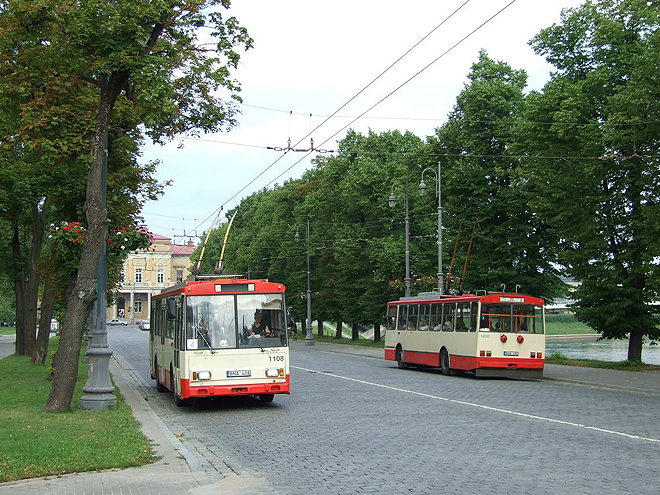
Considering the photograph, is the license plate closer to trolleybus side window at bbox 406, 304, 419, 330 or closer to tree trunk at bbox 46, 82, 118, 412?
tree trunk at bbox 46, 82, 118, 412

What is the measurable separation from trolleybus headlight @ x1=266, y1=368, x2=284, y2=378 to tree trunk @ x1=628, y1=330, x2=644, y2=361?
17404mm

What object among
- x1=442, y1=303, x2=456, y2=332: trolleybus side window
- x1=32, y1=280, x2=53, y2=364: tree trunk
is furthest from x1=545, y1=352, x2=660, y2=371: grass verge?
x1=32, y1=280, x2=53, y2=364: tree trunk

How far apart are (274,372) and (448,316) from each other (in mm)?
11829

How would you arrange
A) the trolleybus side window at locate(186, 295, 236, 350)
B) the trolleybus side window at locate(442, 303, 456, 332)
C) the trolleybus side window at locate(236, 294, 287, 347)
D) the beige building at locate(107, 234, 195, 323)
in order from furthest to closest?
the beige building at locate(107, 234, 195, 323)
the trolleybus side window at locate(442, 303, 456, 332)
the trolleybus side window at locate(236, 294, 287, 347)
the trolleybus side window at locate(186, 295, 236, 350)

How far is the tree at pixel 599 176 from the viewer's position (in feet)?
92.7

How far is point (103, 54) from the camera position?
15.8 meters

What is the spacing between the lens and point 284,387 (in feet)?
57.4

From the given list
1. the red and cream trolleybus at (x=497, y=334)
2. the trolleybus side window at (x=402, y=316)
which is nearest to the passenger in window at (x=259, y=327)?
the red and cream trolleybus at (x=497, y=334)

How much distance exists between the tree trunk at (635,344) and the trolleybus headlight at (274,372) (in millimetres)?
17404

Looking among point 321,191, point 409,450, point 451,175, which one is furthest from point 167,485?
point 321,191

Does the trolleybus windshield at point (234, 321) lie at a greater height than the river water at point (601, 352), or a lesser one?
greater

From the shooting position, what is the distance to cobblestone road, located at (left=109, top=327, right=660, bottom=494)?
9180mm

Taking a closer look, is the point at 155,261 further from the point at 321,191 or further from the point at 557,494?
the point at 557,494

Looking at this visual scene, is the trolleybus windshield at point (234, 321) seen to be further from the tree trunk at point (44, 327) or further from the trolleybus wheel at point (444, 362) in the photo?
the tree trunk at point (44, 327)
